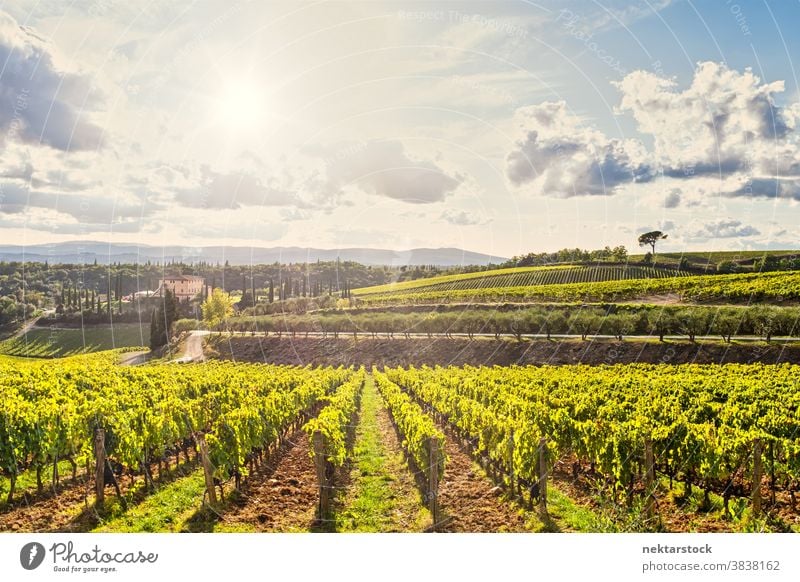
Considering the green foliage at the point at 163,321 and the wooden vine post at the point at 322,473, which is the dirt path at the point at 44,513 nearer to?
the wooden vine post at the point at 322,473

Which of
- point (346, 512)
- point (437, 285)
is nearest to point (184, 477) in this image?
point (346, 512)

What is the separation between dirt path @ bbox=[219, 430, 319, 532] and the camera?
11727 mm

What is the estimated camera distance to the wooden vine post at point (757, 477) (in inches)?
444

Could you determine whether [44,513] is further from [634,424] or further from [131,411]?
[634,424]

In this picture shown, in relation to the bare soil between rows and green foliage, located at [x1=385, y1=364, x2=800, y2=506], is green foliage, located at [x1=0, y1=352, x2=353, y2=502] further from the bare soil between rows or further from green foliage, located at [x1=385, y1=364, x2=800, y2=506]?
the bare soil between rows

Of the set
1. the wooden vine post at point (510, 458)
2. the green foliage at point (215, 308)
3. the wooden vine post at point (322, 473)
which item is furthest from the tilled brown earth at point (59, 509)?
the green foliage at point (215, 308)

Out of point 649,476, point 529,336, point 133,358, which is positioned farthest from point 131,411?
point 529,336

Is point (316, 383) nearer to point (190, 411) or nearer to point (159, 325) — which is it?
point (159, 325)

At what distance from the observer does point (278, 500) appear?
12938 millimetres

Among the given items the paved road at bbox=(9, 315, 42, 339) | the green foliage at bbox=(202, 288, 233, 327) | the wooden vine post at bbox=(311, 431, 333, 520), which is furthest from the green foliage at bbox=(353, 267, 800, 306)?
the wooden vine post at bbox=(311, 431, 333, 520)

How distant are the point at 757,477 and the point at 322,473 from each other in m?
9.70
